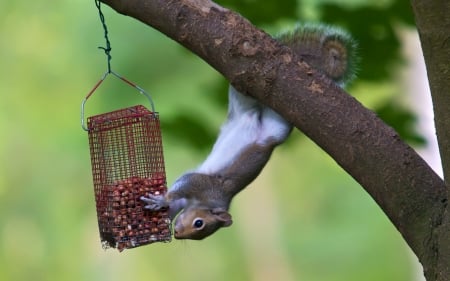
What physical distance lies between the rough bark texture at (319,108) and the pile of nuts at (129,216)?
568 mm

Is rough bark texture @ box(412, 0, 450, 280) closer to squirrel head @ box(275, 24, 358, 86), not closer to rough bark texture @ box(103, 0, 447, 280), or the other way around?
rough bark texture @ box(103, 0, 447, 280)

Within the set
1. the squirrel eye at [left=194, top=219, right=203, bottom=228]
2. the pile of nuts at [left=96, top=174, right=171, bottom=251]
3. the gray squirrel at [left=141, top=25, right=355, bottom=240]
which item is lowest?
the pile of nuts at [left=96, top=174, right=171, bottom=251]

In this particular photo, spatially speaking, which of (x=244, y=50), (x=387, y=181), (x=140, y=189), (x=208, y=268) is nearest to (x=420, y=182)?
(x=387, y=181)

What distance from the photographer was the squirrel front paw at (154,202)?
2158 millimetres

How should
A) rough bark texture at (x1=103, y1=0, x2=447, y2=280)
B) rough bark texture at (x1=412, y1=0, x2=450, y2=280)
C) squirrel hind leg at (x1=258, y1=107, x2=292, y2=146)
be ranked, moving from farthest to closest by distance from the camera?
1. squirrel hind leg at (x1=258, y1=107, x2=292, y2=146)
2. rough bark texture at (x1=103, y1=0, x2=447, y2=280)
3. rough bark texture at (x1=412, y1=0, x2=450, y2=280)

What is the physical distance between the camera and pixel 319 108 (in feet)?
5.25

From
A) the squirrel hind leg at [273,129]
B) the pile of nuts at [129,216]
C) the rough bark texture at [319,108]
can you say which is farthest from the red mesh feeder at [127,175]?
the rough bark texture at [319,108]

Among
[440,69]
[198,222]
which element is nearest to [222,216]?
[198,222]

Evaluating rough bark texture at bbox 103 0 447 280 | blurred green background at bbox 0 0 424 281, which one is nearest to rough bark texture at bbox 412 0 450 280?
rough bark texture at bbox 103 0 447 280

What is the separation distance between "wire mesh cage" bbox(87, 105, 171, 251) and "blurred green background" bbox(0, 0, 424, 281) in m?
0.84

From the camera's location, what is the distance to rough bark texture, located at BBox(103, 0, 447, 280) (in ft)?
5.00

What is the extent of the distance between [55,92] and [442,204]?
111 inches

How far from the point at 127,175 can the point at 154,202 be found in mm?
150

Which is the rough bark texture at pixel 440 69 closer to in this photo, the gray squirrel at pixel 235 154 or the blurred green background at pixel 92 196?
the gray squirrel at pixel 235 154
